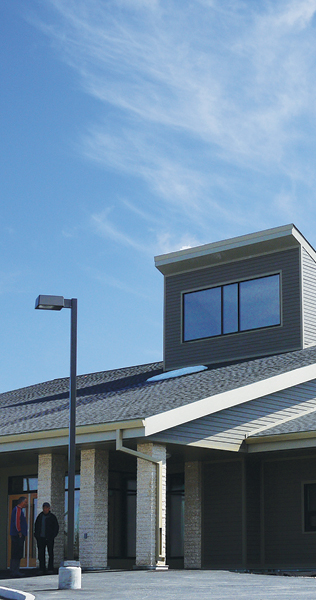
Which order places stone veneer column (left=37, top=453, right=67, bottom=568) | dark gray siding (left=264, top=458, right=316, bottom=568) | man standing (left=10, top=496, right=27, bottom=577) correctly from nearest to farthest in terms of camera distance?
man standing (left=10, top=496, right=27, bottom=577), stone veneer column (left=37, top=453, right=67, bottom=568), dark gray siding (left=264, top=458, right=316, bottom=568)

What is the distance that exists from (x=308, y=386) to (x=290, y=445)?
121 inches

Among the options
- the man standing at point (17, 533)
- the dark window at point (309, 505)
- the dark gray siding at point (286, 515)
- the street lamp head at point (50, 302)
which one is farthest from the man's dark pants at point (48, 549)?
the street lamp head at point (50, 302)

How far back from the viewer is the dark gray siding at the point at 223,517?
21531 mm

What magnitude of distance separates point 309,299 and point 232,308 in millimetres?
2417

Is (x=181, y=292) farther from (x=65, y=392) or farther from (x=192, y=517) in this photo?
(x=192, y=517)

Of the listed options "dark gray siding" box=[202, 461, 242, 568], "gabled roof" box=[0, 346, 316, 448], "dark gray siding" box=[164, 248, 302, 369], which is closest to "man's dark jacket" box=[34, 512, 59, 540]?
"gabled roof" box=[0, 346, 316, 448]

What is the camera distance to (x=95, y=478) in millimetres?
19016

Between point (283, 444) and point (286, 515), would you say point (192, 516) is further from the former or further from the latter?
point (283, 444)

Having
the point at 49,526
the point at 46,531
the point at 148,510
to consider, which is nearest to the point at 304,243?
the point at 148,510

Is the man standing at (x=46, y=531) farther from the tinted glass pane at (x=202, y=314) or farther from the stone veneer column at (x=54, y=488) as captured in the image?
the tinted glass pane at (x=202, y=314)

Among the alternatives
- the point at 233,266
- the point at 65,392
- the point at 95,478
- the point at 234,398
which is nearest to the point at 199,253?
the point at 233,266

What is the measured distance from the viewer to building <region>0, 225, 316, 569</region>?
1848cm

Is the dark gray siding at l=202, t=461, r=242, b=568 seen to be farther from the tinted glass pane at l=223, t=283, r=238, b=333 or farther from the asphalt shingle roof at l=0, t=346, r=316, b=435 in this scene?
the tinted glass pane at l=223, t=283, r=238, b=333

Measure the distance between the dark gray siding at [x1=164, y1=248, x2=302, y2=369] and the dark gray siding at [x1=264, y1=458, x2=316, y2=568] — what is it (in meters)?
4.31
